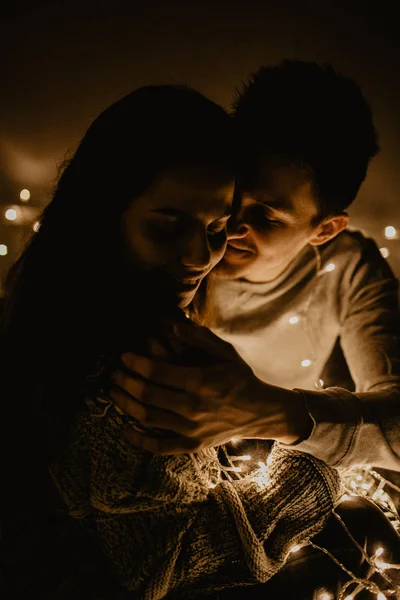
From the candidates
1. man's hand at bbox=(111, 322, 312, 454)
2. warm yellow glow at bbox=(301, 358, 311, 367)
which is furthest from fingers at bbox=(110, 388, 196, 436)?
warm yellow glow at bbox=(301, 358, 311, 367)

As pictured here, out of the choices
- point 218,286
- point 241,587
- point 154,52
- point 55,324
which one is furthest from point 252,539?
point 154,52

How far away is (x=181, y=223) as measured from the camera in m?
1.07

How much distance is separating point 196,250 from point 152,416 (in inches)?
15.2

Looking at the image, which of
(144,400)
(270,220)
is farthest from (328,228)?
(144,400)

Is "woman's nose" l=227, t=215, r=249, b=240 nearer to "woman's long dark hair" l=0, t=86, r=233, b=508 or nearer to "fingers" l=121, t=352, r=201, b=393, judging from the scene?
"woman's long dark hair" l=0, t=86, r=233, b=508

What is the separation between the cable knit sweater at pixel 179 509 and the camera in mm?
932

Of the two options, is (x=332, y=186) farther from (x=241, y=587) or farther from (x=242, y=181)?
(x=241, y=587)

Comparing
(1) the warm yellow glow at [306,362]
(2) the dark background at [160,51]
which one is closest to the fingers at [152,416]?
(2) the dark background at [160,51]

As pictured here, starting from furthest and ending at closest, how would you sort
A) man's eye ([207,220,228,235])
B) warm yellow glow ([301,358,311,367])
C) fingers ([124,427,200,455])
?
1. warm yellow glow ([301,358,311,367])
2. man's eye ([207,220,228,235])
3. fingers ([124,427,200,455])

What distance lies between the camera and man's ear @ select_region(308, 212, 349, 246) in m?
1.55

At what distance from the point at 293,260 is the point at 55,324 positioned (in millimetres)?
931

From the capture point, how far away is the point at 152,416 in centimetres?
92

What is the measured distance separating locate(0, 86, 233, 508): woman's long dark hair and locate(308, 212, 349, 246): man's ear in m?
0.56

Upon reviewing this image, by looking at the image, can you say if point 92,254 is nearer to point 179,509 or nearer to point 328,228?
point 179,509
